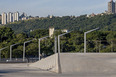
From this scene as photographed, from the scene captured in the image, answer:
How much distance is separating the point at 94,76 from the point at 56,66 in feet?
21.5

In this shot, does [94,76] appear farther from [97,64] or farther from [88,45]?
[88,45]

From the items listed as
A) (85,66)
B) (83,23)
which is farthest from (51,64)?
(83,23)

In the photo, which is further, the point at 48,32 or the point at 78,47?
the point at 48,32

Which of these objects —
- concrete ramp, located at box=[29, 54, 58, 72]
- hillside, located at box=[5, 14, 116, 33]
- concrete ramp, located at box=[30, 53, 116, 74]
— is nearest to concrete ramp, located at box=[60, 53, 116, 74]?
concrete ramp, located at box=[30, 53, 116, 74]

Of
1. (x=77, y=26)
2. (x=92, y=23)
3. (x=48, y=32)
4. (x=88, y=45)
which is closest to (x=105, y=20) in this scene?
(x=92, y=23)

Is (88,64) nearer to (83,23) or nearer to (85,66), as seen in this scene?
(85,66)

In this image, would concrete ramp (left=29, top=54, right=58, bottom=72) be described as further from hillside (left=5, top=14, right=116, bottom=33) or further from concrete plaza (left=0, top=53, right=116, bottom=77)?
hillside (left=5, top=14, right=116, bottom=33)

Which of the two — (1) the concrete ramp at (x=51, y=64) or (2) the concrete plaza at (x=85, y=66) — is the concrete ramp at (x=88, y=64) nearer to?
(2) the concrete plaza at (x=85, y=66)

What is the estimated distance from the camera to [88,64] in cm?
3145

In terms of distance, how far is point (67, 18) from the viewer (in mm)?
193250

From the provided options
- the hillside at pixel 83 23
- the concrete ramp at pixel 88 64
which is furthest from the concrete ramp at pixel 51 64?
the hillside at pixel 83 23

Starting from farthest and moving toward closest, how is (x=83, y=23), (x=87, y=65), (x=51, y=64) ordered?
(x=83, y=23) < (x=51, y=64) < (x=87, y=65)

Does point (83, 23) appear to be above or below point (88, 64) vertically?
above

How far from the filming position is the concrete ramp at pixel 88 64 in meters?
30.8
